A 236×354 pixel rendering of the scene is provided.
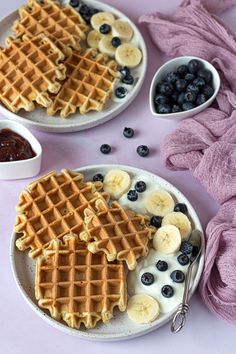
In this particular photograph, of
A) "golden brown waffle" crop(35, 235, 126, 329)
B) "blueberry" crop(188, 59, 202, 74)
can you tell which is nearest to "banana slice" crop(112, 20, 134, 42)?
"blueberry" crop(188, 59, 202, 74)

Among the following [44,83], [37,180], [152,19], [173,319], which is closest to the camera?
[173,319]

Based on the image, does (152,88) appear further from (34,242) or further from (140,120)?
(34,242)

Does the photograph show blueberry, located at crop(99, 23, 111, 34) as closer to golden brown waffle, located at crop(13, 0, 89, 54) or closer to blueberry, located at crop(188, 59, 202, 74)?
golden brown waffle, located at crop(13, 0, 89, 54)

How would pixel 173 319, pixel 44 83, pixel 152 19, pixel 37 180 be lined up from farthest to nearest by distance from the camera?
pixel 152 19
pixel 44 83
pixel 37 180
pixel 173 319

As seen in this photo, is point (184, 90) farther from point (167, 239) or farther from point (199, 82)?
point (167, 239)

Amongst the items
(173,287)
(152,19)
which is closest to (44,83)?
(152,19)

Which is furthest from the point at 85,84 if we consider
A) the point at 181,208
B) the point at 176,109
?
the point at 181,208
